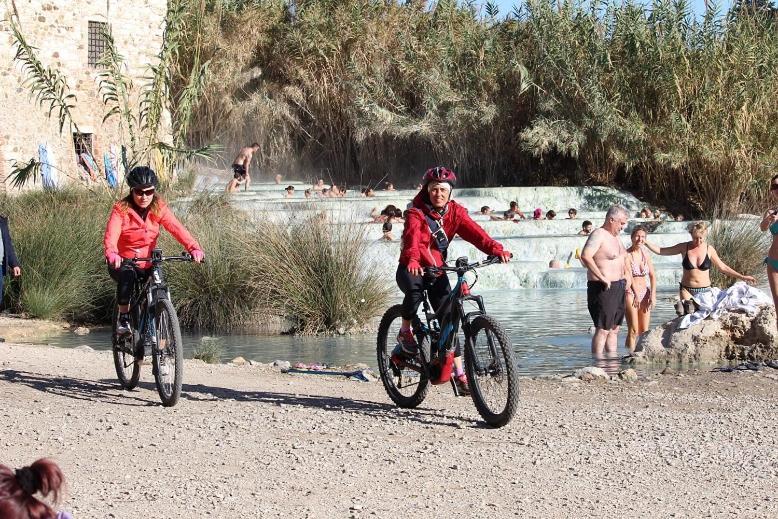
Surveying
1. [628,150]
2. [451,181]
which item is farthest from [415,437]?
[628,150]

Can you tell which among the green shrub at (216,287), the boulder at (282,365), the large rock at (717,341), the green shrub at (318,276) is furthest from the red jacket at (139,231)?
the green shrub at (216,287)

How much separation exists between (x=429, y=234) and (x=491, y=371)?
93cm

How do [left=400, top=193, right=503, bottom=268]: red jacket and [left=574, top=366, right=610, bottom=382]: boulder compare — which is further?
[left=574, top=366, right=610, bottom=382]: boulder

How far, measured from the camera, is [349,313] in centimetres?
1519

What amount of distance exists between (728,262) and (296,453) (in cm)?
1389

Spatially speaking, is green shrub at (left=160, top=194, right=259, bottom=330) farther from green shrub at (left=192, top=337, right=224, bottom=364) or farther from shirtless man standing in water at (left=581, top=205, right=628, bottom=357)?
shirtless man standing in water at (left=581, top=205, right=628, bottom=357)

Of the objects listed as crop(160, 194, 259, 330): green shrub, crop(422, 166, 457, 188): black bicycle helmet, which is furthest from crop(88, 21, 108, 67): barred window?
crop(422, 166, 457, 188): black bicycle helmet

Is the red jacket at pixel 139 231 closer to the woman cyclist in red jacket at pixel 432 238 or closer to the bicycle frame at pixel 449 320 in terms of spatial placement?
the woman cyclist in red jacket at pixel 432 238

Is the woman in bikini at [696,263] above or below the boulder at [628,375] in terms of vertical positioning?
above

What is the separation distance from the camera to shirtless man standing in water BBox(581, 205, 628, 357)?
11961 mm

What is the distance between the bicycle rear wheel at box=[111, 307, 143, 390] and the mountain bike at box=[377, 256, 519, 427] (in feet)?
6.27

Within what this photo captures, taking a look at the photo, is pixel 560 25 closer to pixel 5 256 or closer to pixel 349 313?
pixel 349 313

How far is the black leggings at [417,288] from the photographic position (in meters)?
7.89

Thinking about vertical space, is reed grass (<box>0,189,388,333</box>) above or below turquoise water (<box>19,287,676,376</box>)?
above
